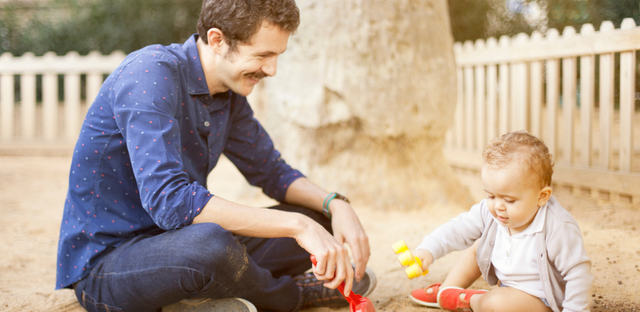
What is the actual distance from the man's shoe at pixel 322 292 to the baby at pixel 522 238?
0.45 meters

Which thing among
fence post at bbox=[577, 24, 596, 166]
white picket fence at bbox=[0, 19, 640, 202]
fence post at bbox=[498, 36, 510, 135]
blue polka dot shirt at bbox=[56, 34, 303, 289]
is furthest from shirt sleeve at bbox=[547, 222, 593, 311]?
fence post at bbox=[498, 36, 510, 135]

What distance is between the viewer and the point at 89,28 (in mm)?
9602

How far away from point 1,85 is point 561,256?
7091 mm

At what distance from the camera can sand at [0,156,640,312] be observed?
2168 mm

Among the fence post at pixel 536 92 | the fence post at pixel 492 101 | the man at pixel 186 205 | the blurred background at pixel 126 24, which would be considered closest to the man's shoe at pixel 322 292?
the man at pixel 186 205

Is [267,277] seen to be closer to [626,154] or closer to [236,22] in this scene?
[236,22]

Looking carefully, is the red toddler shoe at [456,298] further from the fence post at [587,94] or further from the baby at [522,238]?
the fence post at [587,94]

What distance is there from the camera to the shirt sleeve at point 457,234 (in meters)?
1.85

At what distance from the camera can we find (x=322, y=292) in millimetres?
2148

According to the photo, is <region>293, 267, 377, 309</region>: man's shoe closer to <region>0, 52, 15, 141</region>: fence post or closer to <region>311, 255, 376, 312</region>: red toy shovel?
<region>311, 255, 376, 312</region>: red toy shovel

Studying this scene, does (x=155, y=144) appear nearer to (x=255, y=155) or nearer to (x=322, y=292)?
(x=255, y=155)

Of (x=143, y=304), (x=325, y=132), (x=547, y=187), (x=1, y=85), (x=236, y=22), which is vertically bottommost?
(x=143, y=304)

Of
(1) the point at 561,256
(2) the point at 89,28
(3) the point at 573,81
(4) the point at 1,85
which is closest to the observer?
(1) the point at 561,256

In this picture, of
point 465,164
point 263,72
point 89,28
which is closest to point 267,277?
point 263,72
